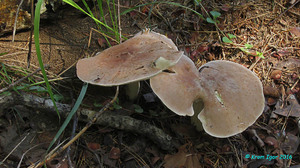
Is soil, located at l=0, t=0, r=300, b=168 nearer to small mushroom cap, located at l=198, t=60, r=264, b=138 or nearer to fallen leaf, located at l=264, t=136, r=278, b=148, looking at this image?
fallen leaf, located at l=264, t=136, r=278, b=148

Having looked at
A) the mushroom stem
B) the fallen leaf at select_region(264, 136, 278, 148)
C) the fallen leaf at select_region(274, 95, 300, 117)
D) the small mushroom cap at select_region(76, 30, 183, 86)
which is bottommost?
the fallen leaf at select_region(264, 136, 278, 148)

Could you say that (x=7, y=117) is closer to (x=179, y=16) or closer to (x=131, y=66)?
(x=131, y=66)

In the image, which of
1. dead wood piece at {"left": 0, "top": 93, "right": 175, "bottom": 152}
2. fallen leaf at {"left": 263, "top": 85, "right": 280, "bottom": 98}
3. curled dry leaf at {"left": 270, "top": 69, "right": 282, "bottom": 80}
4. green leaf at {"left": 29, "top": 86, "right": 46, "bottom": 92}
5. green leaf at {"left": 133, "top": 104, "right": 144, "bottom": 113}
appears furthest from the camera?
curled dry leaf at {"left": 270, "top": 69, "right": 282, "bottom": 80}

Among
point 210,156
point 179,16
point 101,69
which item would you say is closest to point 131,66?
point 101,69

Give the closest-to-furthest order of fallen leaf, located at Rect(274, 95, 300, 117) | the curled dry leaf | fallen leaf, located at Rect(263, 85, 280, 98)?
fallen leaf, located at Rect(274, 95, 300, 117), fallen leaf, located at Rect(263, 85, 280, 98), the curled dry leaf

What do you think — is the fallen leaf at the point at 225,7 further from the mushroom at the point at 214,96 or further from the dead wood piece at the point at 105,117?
the dead wood piece at the point at 105,117

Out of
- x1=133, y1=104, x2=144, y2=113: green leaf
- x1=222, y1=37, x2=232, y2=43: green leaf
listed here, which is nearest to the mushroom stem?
x1=133, y1=104, x2=144, y2=113: green leaf

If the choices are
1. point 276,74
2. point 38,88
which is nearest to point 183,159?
point 38,88

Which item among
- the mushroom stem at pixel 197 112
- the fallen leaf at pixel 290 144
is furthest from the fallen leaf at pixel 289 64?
the mushroom stem at pixel 197 112
